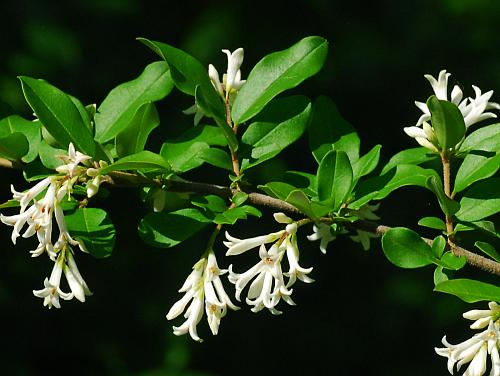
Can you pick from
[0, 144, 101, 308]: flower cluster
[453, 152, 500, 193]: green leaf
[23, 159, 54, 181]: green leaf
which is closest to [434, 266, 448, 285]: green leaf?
[453, 152, 500, 193]: green leaf

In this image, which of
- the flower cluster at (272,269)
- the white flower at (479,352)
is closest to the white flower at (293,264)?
the flower cluster at (272,269)

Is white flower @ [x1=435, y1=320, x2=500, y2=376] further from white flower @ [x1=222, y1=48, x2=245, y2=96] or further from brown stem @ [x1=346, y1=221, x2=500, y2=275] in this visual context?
white flower @ [x1=222, y1=48, x2=245, y2=96]

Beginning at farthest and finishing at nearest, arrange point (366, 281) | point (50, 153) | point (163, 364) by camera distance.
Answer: point (366, 281) < point (163, 364) < point (50, 153)

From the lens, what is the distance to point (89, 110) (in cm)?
142

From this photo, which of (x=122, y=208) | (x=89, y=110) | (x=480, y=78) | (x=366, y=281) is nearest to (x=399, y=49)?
(x=480, y=78)

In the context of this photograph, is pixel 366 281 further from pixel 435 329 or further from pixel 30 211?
pixel 30 211

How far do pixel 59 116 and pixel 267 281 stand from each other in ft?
1.19

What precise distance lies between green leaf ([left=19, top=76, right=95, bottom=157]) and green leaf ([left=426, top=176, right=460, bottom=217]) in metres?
0.45

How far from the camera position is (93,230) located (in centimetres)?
128

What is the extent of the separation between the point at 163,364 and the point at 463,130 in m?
2.10

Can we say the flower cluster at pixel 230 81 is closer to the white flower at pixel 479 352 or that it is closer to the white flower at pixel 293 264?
the white flower at pixel 293 264

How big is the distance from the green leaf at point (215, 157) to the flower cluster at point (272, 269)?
12 cm

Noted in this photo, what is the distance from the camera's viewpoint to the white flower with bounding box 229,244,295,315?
49.4 inches

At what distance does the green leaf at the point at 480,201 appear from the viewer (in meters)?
1.31
